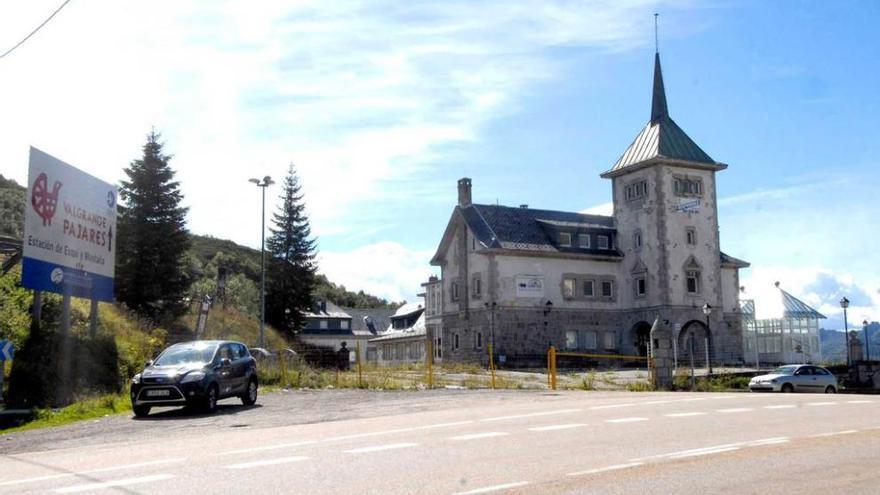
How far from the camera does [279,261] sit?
7344 cm

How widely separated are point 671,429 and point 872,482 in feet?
16.7

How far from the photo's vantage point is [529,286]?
56125 mm

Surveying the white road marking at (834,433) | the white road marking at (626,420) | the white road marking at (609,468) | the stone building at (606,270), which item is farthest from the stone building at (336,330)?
the white road marking at (609,468)

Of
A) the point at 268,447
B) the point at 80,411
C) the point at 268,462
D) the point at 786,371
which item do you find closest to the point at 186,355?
the point at 80,411

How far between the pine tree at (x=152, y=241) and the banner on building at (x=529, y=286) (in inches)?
800

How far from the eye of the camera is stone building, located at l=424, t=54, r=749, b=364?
55.6 meters

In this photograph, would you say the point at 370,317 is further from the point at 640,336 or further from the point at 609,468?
the point at 609,468

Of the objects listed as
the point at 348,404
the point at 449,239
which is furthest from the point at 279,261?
the point at 348,404

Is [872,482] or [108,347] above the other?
[108,347]

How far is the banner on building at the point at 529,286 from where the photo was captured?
183 feet

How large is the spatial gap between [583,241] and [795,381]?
22.6 m

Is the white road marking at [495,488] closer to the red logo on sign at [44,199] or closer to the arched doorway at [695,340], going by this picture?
the red logo on sign at [44,199]

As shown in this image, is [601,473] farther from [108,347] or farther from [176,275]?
[176,275]

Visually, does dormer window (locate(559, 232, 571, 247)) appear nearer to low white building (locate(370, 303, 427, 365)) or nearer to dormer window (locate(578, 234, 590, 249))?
dormer window (locate(578, 234, 590, 249))
